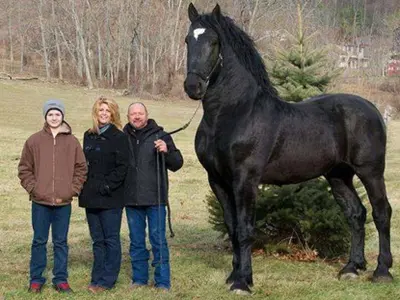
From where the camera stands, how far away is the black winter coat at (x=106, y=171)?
18.5ft

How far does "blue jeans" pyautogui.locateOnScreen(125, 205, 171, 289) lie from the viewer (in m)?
5.89

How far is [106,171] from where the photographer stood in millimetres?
5711

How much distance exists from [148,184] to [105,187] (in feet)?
1.48

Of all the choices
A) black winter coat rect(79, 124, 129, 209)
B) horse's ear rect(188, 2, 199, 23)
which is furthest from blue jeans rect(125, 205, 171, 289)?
horse's ear rect(188, 2, 199, 23)

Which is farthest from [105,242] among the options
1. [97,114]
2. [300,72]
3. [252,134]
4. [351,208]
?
[300,72]

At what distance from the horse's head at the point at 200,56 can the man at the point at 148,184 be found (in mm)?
709

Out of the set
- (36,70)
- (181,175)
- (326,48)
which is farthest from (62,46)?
(326,48)

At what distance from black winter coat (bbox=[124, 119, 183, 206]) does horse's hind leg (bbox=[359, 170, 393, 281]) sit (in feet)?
6.66

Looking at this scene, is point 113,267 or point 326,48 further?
point 326,48

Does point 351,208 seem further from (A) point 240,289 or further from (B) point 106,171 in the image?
(B) point 106,171

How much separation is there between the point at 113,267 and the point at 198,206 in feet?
22.9

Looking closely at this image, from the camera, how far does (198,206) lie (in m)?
12.9

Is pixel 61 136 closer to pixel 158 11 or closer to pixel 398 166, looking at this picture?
pixel 398 166

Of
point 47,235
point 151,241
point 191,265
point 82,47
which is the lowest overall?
point 191,265
